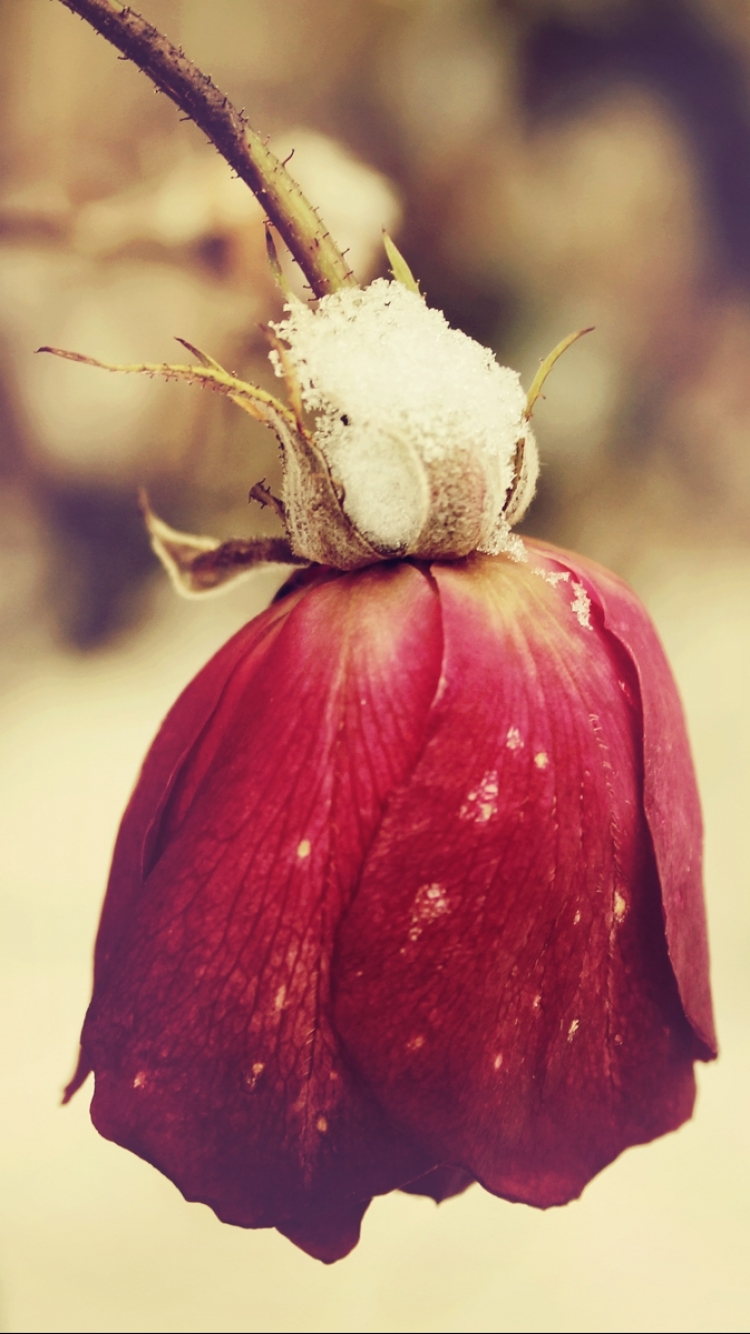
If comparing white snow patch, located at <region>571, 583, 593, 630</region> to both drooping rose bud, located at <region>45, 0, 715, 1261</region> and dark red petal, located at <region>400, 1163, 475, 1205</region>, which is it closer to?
drooping rose bud, located at <region>45, 0, 715, 1261</region>

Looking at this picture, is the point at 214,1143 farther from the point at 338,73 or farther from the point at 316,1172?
the point at 338,73

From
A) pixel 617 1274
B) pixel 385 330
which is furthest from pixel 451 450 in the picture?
pixel 617 1274

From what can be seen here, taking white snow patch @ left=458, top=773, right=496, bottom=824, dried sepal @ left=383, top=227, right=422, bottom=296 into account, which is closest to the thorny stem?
dried sepal @ left=383, top=227, right=422, bottom=296

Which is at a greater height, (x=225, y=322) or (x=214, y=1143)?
(x=225, y=322)

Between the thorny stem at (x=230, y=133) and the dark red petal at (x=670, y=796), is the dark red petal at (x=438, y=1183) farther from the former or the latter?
the thorny stem at (x=230, y=133)

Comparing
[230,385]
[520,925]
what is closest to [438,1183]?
[520,925]
